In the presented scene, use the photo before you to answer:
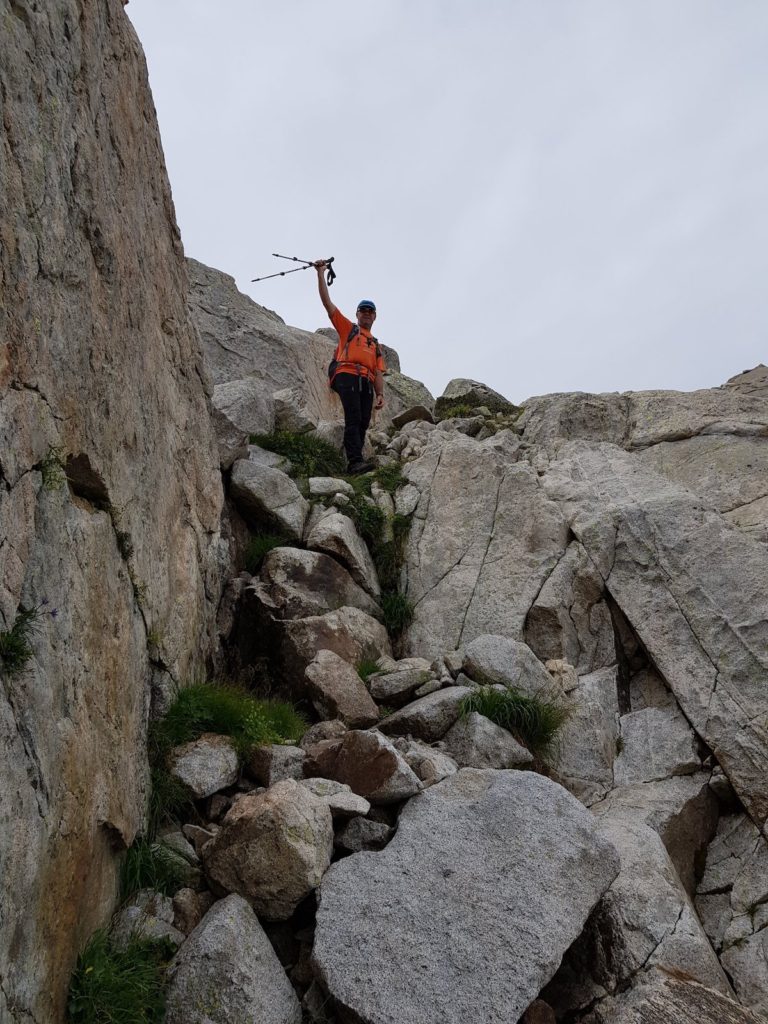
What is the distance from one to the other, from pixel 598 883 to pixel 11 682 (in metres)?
4.93

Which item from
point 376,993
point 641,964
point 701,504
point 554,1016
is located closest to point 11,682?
point 376,993

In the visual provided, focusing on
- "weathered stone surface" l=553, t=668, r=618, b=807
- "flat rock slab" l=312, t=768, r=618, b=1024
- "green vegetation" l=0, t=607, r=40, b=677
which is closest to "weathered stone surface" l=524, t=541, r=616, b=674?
"weathered stone surface" l=553, t=668, r=618, b=807

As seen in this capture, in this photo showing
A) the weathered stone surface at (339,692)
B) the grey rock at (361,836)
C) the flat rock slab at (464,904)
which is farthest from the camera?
the weathered stone surface at (339,692)

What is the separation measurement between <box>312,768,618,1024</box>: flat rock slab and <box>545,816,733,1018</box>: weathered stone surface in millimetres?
374

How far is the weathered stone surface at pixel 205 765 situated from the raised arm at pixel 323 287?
12499mm

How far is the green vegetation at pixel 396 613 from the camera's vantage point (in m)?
12.7

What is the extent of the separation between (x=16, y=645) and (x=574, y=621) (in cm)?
890

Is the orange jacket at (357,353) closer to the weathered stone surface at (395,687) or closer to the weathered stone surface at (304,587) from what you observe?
the weathered stone surface at (304,587)

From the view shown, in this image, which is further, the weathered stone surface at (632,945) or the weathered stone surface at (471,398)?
the weathered stone surface at (471,398)

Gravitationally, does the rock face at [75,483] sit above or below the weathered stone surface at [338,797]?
above

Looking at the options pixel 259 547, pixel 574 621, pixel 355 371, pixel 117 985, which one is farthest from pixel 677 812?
pixel 355 371

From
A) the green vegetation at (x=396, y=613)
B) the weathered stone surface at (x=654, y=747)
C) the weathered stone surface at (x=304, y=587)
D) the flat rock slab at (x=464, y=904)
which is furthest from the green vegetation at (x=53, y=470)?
the weathered stone surface at (x=654, y=747)

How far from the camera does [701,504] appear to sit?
1250 centimetres

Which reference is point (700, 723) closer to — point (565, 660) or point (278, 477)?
point (565, 660)
